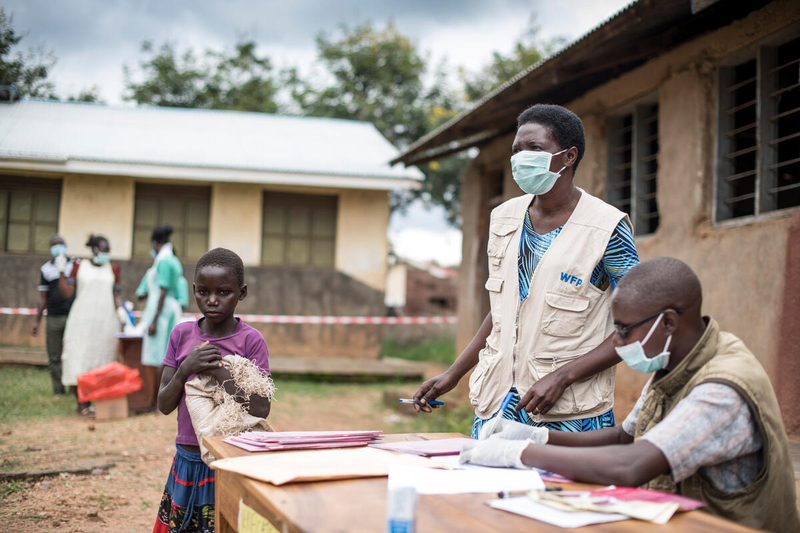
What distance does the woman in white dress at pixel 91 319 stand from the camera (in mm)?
7676

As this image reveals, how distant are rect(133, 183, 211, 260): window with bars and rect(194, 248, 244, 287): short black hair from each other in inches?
360

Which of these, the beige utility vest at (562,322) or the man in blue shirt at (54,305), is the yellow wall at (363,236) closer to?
the man in blue shirt at (54,305)

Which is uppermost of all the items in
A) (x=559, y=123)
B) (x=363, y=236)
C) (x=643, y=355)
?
(x=363, y=236)

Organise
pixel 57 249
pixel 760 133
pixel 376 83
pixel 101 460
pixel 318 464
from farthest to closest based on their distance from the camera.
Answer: pixel 376 83, pixel 57 249, pixel 101 460, pixel 760 133, pixel 318 464

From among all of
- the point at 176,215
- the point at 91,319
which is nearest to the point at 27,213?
the point at 176,215

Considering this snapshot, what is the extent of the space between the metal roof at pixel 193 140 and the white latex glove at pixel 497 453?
914 centimetres

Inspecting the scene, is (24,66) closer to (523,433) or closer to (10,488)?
(10,488)

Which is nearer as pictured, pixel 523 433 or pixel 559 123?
pixel 523 433

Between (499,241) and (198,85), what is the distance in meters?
19.3

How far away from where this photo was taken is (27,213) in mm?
11625

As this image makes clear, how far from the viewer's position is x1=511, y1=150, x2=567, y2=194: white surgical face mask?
2.61 metres

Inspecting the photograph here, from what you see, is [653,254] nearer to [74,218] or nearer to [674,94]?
[674,94]

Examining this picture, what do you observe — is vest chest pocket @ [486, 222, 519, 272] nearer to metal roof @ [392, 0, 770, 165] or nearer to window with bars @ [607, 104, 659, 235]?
metal roof @ [392, 0, 770, 165]

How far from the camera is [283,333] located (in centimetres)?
1186
